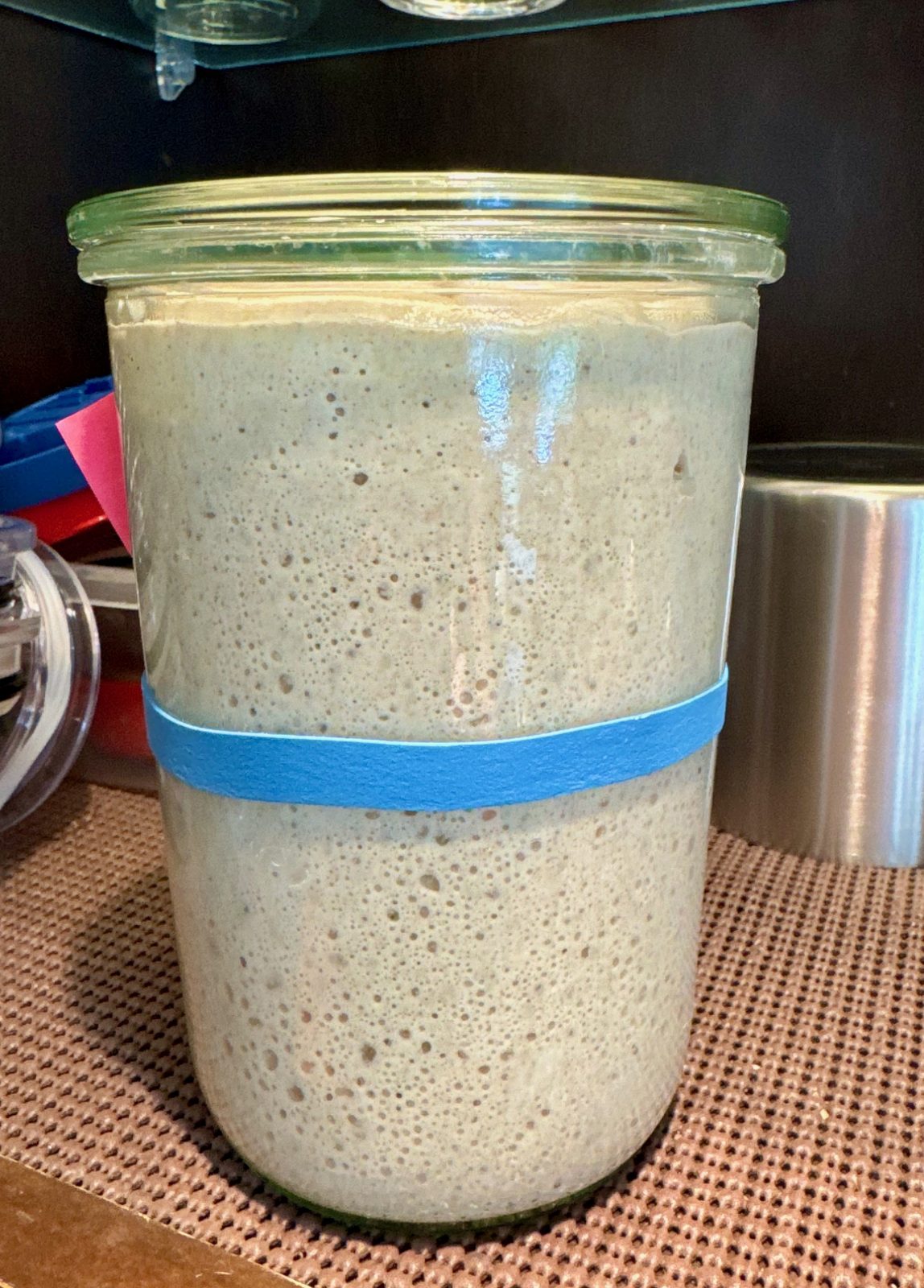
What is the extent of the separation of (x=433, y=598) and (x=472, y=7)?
20.4 inches

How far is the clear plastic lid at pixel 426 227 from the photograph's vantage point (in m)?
0.28

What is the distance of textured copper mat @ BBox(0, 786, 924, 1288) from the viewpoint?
0.33m

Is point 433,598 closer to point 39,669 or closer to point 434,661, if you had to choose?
point 434,661

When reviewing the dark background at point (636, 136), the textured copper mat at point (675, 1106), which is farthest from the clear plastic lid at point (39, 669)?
the dark background at point (636, 136)

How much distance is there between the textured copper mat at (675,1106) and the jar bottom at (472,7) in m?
0.50

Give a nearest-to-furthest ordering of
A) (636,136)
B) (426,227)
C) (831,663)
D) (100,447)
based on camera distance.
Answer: (426,227), (100,447), (831,663), (636,136)

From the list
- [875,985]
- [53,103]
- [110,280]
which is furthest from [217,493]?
[53,103]

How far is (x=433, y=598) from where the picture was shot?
0.29 meters

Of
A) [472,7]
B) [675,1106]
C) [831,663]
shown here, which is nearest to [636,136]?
[472,7]

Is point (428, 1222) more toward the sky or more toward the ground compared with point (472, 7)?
more toward the ground

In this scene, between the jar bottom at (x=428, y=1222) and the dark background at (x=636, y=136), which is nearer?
the jar bottom at (x=428, y=1222)

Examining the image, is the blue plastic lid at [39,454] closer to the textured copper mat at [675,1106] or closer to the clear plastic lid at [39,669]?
the clear plastic lid at [39,669]

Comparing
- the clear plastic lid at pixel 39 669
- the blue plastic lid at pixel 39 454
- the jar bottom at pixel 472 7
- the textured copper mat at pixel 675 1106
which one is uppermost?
the jar bottom at pixel 472 7

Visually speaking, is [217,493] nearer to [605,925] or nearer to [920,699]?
[605,925]
